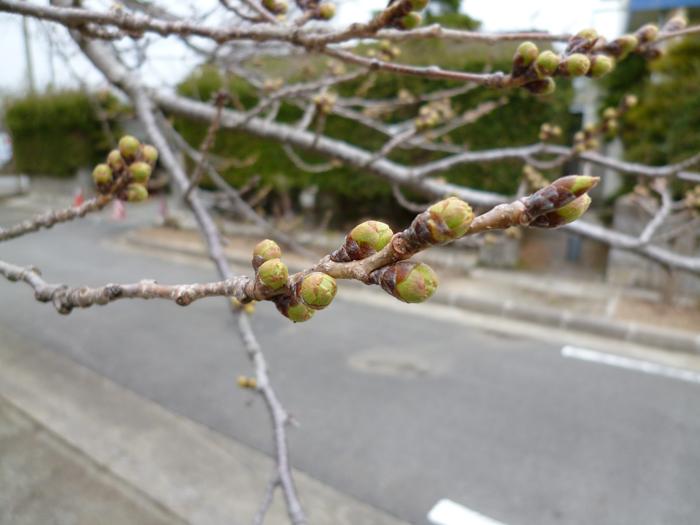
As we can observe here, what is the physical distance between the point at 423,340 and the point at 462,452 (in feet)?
7.82

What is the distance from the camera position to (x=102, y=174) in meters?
1.29

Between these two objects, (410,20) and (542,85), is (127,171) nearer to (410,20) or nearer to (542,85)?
(410,20)

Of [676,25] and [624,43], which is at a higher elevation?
[676,25]

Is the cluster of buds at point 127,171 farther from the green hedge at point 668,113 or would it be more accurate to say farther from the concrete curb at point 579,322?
the green hedge at point 668,113

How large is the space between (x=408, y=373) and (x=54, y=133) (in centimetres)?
1660

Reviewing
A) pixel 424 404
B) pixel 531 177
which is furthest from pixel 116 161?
pixel 424 404

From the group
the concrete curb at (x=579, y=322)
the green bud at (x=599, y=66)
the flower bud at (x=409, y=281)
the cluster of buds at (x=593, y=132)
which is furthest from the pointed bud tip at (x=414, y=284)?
the concrete curb at (x=579, y=322)

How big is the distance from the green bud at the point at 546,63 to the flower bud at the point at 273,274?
79 cm

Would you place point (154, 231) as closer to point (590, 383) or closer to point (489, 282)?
point (489, 282)

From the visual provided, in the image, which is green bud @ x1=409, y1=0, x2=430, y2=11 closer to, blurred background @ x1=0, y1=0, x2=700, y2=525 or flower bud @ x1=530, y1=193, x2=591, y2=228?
flower bud @ x1=530, y1=193, x2=591, y2=228

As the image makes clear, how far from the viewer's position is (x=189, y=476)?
3.51 meters

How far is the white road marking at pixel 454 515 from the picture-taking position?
128 inches

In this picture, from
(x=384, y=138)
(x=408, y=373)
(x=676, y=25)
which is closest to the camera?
(x=676, y=25)

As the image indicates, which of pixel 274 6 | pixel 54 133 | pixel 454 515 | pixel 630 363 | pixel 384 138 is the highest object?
pixel 274 6
